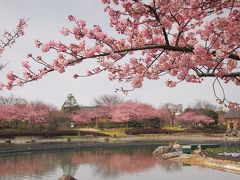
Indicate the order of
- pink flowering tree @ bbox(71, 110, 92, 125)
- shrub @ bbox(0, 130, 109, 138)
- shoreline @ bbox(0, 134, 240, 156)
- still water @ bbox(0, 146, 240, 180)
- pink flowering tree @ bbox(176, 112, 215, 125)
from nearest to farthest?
still water @ bbox(0, 146, 240, 180)
shoreline @ bbox(0, 134, 240, 156)
shrub @ bbox(0, 130, 109, 138)
pink flowering tree @ bbox(71, 110, 92, 125)
pink flowering tree @ bbox(176, 112, 215, 125)

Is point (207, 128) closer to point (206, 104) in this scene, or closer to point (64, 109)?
point (64, 109)

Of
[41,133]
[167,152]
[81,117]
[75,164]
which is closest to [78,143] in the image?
[41,133]

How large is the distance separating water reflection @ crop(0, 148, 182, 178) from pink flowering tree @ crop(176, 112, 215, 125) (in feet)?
133

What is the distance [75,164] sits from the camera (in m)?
28.2

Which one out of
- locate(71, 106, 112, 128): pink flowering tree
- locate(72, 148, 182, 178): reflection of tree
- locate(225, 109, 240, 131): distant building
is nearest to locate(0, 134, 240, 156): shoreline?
locate(72, 148, 182, 178): reflection of tree

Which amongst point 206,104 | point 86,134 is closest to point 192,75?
point 86,134

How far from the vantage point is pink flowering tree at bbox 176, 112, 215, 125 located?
7215 centimetres

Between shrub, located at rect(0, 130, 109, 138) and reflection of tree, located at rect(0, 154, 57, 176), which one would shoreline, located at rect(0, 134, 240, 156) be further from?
shrub, located at rect(0, 130, 109, 138)

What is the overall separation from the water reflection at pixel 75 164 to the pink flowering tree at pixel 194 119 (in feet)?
133

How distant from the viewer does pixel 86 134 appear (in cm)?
5528

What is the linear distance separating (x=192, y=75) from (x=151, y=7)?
288 centimetres

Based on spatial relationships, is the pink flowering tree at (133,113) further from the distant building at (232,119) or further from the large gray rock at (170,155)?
the large gray rock at (170,155)

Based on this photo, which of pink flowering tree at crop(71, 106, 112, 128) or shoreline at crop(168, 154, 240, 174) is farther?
pink flowering tree at crop(71, 106, 112, 128)

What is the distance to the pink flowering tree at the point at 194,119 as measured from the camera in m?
72.2
